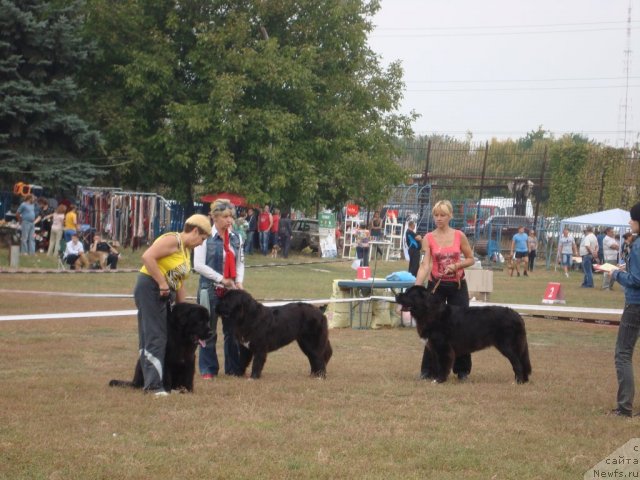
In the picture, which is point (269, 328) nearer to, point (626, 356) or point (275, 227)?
point (626, 356)

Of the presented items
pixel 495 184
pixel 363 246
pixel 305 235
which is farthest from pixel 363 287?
pixel 495 184

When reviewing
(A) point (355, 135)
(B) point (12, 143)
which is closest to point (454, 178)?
(A) point (355, 135)

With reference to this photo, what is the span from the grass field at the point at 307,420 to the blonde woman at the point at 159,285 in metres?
0.34

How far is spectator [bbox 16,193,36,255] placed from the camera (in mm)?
28125

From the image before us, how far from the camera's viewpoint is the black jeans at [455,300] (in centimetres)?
1065

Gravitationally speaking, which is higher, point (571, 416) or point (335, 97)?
point (335, 97)

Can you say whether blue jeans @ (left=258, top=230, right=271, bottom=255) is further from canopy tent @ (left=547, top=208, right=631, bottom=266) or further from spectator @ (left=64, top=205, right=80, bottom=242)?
canopy tent @ (left=547, top=208, right=631, bottom=266)

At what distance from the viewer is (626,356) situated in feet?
28.1

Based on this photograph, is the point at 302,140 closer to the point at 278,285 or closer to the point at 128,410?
the point at 278,285

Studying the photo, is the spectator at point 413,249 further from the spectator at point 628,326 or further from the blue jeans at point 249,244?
the spectator at point 628,326

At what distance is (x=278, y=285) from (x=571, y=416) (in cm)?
1704

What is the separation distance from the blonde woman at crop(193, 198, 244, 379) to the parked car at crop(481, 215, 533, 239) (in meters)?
35.1

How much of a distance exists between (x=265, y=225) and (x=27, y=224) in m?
13.0

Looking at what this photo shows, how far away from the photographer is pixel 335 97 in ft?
135
